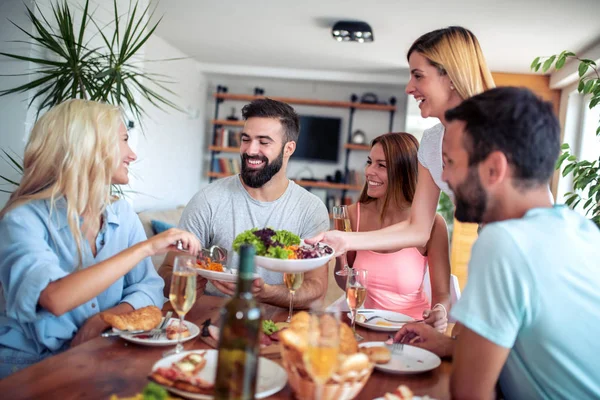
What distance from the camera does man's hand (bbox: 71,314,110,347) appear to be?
157cm

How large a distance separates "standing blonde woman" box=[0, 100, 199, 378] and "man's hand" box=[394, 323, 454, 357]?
68cm

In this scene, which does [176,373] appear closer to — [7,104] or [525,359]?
[525,359]

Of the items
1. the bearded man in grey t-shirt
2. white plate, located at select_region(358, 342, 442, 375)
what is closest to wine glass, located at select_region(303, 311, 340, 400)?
white plate, located at select_region(358, 342, 442, 375)

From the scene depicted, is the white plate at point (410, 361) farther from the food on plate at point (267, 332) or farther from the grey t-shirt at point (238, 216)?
the grey t-shirt at point (238, 216)

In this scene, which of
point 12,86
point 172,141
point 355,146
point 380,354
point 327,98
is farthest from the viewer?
point 327,98

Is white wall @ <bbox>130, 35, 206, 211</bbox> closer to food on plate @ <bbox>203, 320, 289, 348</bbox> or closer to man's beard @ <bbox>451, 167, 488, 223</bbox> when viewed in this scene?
food on plate @ <bbox>203, 320, 289, 348</bbox>

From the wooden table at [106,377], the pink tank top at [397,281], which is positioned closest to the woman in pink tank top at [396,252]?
the pink tank top at [397,281]

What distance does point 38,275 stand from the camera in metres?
1.43

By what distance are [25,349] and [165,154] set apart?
612cm

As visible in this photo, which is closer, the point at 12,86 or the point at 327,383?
the point at 327,383

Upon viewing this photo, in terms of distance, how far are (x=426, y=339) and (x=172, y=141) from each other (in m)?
6.58

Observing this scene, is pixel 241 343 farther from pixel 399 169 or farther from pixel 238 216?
pixel 399 169

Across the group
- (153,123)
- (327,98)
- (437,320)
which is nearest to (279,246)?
(437,320)

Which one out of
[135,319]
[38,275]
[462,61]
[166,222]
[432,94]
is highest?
[462,61]
